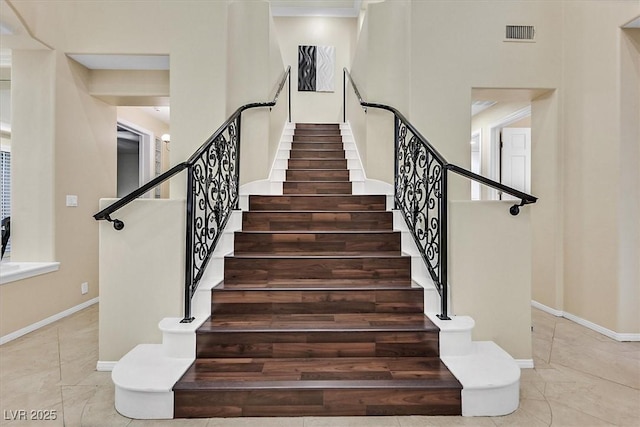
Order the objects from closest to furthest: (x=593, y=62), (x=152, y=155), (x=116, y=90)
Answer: (x=593, y=62) < (x=116, y=90) < (x=152, y=155)

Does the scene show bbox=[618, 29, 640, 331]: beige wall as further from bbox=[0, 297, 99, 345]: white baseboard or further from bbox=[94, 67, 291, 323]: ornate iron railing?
bbox=[0, 297, 99, 345]: white baseboard

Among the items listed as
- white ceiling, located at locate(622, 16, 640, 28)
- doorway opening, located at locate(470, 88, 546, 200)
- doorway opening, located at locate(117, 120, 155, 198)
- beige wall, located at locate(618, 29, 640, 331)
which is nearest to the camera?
white ceiling, located at locate(622, 16, 640, 28)

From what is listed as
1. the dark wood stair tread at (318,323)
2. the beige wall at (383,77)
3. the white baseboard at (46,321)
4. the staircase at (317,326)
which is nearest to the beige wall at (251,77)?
the staircase at (317,326)

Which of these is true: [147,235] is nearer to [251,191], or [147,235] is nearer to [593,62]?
[251,191]

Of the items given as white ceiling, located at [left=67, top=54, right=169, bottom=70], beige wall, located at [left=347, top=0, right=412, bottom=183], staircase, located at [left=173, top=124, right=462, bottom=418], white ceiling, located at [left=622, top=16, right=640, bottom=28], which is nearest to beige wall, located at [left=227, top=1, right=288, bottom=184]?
staircase, located at [left=173, top=124, right=462, bottom=418]

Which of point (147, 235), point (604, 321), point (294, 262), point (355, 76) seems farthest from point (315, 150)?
point (604, 321)

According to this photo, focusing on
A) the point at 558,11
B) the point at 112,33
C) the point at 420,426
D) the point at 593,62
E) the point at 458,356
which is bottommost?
the point at 420,426

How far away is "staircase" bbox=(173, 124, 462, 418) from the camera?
1.89 m

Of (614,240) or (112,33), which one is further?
(112,33)

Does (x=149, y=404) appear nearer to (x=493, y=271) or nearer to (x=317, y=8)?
(x=493, y=271)

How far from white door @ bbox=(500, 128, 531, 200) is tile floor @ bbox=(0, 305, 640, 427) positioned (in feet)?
8.37

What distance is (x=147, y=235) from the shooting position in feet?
7.97

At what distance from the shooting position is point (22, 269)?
10.7ft

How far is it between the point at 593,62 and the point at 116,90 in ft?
17.2
